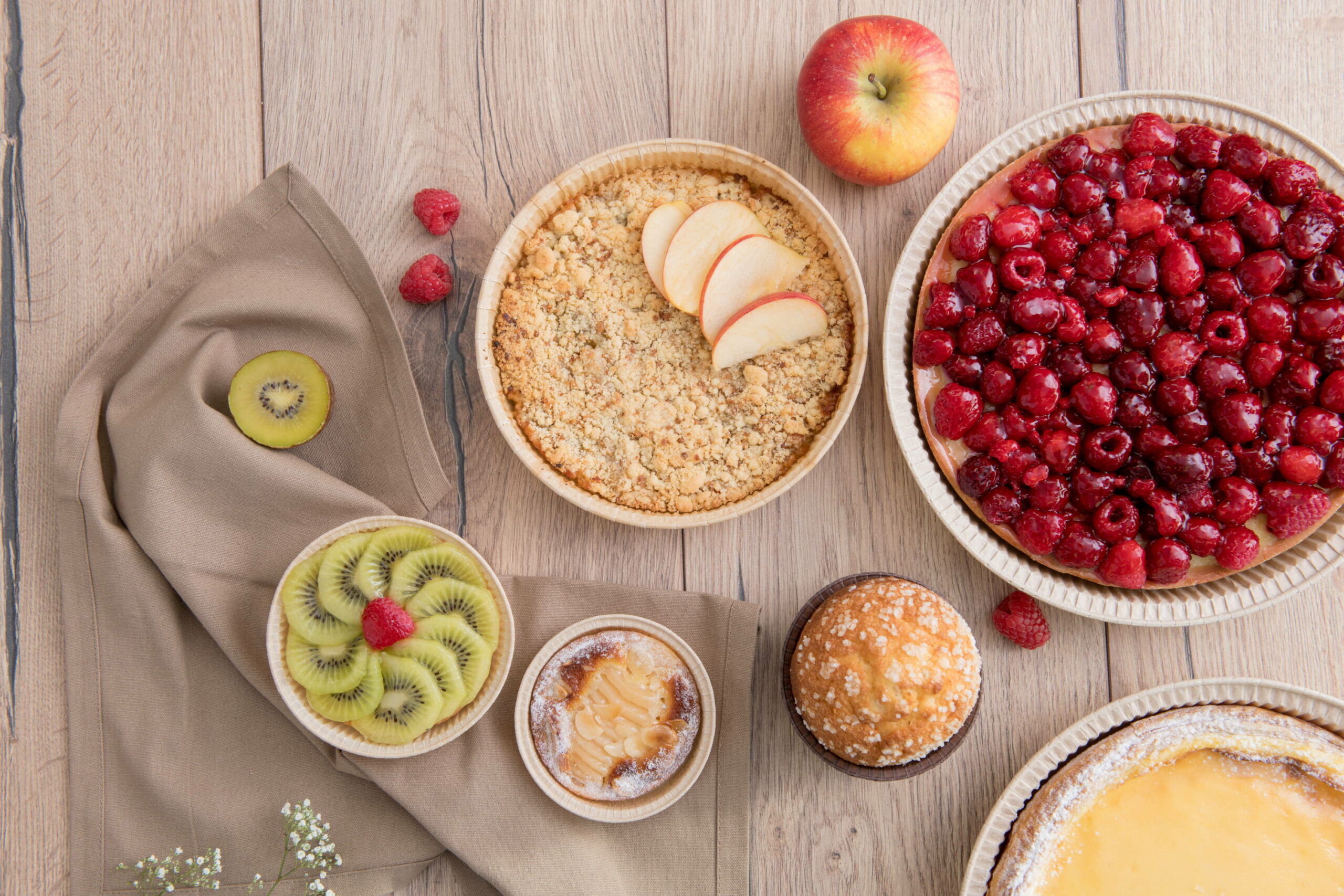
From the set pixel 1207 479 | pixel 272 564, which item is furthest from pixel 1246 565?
pixel 272 564

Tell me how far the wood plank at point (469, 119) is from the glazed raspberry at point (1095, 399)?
0.98 m

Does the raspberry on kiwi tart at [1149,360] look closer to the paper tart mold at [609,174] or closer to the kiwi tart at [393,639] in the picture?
the paper tart mold at [609,174]

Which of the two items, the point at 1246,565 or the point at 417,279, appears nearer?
the point at 1246,565

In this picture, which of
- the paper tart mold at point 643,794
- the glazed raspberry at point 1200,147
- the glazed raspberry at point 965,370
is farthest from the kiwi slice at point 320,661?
the glazed raspberry at point 1200,147

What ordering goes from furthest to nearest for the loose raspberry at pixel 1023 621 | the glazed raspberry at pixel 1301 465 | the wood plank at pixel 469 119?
the wood plank at pixel 469 119, the loose raspberry at pixel 1023 621, the glazed raspberry at pixel 1301 465

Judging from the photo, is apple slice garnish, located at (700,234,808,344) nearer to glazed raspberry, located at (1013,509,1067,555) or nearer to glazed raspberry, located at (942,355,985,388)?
glazed raspberry, located at (942,355,985,388)

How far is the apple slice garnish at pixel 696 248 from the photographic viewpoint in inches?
66.1

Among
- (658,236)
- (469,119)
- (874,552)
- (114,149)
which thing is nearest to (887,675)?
(874,552)

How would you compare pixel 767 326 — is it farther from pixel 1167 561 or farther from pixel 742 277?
pixel 1167 561

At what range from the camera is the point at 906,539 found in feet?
6.08

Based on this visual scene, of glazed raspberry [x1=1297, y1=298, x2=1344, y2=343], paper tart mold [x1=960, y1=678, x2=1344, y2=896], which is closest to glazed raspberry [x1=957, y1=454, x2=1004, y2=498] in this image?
paper tart mold [x1=960, y1=678, x2=1344, y2=896]

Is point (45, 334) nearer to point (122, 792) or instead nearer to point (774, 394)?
point (122, 792)

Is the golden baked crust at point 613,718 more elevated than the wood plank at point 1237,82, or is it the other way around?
the wood plank at point 1237,82

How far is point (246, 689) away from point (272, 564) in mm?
287
